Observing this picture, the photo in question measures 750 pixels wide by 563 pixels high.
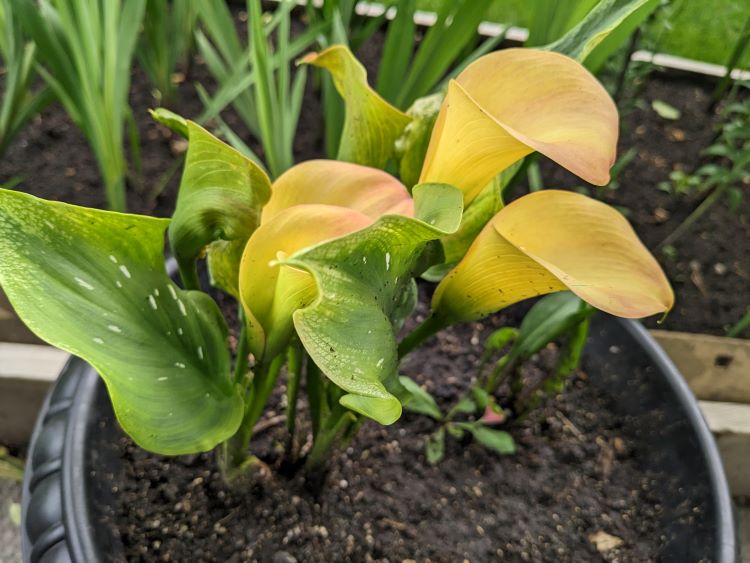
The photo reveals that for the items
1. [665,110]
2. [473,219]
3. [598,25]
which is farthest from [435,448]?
[665,110]

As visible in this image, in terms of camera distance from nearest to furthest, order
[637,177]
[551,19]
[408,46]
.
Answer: [551,19], [408,46], [637,177]

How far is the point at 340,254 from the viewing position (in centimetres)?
29

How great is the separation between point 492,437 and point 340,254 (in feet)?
1.30

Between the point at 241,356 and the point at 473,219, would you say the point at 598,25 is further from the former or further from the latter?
the point at 241,356

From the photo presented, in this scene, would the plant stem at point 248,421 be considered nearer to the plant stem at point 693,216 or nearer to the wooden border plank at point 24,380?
the wooden border plank at point 24,380

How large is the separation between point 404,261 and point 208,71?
97cm

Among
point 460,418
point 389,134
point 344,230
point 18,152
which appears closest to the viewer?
point 344,230

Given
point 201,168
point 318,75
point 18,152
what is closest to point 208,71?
point 318,75

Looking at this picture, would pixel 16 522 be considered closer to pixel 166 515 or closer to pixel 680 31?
pixel 166 515

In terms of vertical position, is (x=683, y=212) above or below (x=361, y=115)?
below

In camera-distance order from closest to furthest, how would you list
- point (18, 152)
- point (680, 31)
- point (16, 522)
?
point (16, 522) < point (18, 152) < point (680, 31)

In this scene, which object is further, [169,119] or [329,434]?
[329,434]

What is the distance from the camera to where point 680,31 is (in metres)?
1.34

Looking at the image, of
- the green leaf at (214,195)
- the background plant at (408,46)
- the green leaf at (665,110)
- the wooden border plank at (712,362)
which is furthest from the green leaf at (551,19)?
the green leaf at (665,110)
